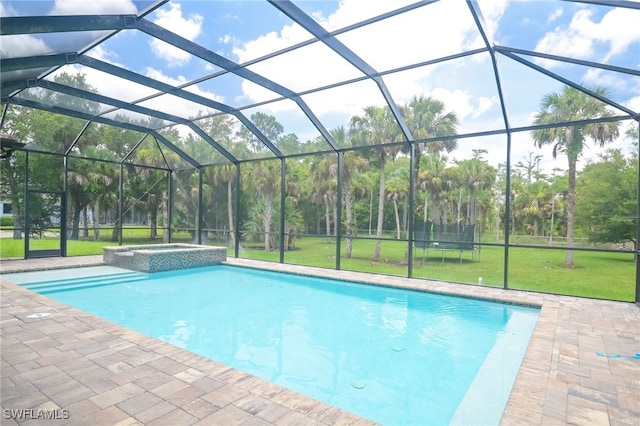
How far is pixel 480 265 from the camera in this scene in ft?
54.4

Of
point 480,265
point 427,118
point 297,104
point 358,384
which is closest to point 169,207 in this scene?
point 297,104

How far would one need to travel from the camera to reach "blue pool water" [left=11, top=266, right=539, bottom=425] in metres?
3.36

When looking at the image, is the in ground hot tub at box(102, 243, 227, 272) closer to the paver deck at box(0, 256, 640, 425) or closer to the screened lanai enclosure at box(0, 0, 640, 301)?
the screened lanai enclosure at box(0, 0, 640, 301)

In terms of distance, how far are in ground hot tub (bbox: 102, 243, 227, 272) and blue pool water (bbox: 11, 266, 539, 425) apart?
642mm

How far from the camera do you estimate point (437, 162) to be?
19.6 m

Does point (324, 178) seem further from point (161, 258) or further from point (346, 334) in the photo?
point (346, 334)

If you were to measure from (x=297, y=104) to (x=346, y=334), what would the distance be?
465 cm

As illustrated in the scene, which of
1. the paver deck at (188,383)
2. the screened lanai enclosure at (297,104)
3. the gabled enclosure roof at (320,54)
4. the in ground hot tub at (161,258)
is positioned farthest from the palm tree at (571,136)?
the in ground hot tub at (161,258)

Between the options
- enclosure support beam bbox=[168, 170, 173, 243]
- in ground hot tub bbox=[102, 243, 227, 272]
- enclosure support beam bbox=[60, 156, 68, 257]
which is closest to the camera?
in ground hot tub bbox=[102, 243, 227, 272]

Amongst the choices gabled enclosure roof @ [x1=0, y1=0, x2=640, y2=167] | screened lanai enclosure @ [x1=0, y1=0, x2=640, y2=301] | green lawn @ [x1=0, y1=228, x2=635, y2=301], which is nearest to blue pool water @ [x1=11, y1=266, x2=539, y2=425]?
screened lanai enclosure @ [x1=0, y1=0, x2=640, y2=301]

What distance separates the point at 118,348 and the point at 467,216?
2380 cm

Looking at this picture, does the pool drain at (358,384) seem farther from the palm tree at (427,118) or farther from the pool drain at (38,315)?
the palm tree at (427,118)

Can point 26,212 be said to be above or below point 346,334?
above

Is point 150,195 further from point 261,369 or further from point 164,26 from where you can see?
point 261,369
